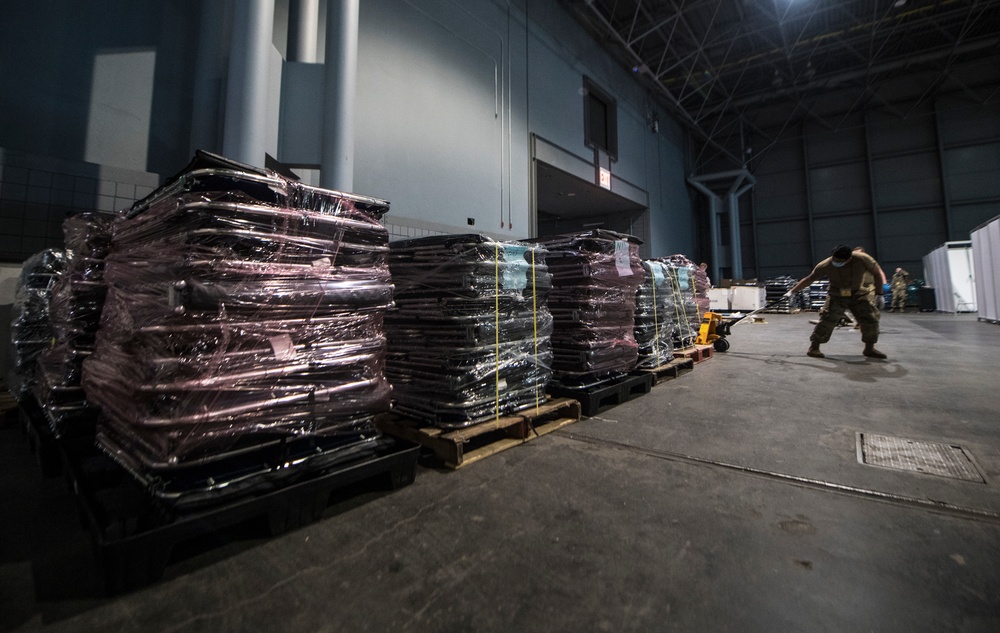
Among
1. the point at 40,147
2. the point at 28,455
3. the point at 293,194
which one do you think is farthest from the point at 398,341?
the point at 40,147

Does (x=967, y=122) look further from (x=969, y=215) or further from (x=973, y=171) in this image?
(x=969, y=215)

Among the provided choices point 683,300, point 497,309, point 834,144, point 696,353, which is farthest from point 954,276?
point 497,309

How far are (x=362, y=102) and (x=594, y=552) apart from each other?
233 inches

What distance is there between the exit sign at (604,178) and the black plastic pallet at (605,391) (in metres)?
8.54

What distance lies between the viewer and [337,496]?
1946 mm

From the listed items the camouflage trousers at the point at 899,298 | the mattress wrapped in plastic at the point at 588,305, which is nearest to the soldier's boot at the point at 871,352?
the mattress wrapped in plastic at the point at 588,305

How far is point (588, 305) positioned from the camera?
3.46m

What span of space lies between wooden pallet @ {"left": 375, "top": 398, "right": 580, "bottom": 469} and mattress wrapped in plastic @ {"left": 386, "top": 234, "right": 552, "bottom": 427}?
0.23ft

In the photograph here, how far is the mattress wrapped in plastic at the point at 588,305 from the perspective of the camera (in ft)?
11.4

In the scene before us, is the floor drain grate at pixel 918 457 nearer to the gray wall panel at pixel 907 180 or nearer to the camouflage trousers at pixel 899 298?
the camouflage trousers at pixel 899 298

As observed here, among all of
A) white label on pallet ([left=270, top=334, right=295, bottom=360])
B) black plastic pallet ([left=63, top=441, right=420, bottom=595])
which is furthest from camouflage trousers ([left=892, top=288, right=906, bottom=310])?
white label on pallet ([left=270, top=334, right=295, bottom=360])

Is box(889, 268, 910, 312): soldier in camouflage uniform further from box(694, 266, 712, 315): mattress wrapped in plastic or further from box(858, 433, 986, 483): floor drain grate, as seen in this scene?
box(858, 433, 986, 483): floor drain grate

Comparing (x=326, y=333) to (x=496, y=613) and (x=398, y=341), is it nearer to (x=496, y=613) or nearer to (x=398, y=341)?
(x=398, y=341)

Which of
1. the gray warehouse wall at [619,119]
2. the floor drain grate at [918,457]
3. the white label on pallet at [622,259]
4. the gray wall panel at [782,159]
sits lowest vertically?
the floor drain grate at [918,457]
